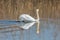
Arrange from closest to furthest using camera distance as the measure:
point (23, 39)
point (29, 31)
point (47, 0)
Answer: point (23, 39) → point (29, 31) → point (47, 0)

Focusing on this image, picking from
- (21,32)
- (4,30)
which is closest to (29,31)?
(21,32)

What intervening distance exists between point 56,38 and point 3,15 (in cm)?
190

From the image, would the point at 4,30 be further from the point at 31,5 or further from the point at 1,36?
the point at 31,5

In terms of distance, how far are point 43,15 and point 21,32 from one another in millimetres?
1837

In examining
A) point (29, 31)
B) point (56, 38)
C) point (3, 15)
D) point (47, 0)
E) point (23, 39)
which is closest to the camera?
point (23, 39)

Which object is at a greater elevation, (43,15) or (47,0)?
(47,0)

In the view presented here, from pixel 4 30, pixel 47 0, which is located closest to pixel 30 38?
pixel 4 30

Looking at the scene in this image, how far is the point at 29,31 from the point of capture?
5.06 feet

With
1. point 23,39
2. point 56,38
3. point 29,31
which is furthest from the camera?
point 29,31

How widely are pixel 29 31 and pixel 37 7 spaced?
180 centimetres

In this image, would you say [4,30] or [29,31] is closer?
[4,30]

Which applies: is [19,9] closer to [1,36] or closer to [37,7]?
[37,7]

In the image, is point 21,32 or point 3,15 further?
point 3,15

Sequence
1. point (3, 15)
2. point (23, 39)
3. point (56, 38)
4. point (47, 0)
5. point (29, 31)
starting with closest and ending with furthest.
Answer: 1. point (23, 39)
2. point (56, 38)
3. point (29, 31)
4. point (3, 15)
5. point (47, 0)
